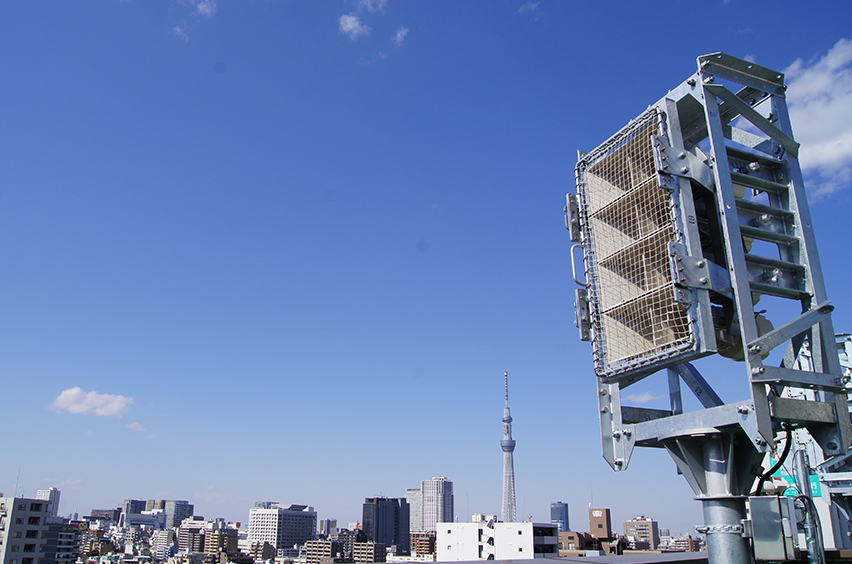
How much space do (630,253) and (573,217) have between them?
1696 millimetres

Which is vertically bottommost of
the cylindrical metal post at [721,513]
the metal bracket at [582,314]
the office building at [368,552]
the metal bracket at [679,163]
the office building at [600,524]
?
the office building at [368,552]

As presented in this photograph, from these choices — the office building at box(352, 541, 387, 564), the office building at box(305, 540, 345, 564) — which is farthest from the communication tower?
the office building at box(305, 540, 345, 564)

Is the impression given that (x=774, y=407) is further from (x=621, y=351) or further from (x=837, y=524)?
(x=837, y=524)

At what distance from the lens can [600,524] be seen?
12600cm

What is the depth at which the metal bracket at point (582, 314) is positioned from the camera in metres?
10.8

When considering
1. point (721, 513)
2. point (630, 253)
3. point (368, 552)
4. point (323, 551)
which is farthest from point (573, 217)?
point (323, 551)

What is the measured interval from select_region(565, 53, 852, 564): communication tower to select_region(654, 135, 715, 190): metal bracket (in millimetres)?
20

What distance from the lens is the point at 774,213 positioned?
9.43 m

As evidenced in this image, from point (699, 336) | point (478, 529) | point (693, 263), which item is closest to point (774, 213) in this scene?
point (693, 263)

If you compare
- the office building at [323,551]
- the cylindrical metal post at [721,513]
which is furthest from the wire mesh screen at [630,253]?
the office building at [323,551]

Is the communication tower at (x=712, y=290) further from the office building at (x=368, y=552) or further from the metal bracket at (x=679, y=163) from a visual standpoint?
the office building at (x=368, y=552)

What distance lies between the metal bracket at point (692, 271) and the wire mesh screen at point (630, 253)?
0.39 metres

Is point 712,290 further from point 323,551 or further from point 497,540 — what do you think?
point 323,551

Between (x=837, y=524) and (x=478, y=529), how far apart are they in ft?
211
